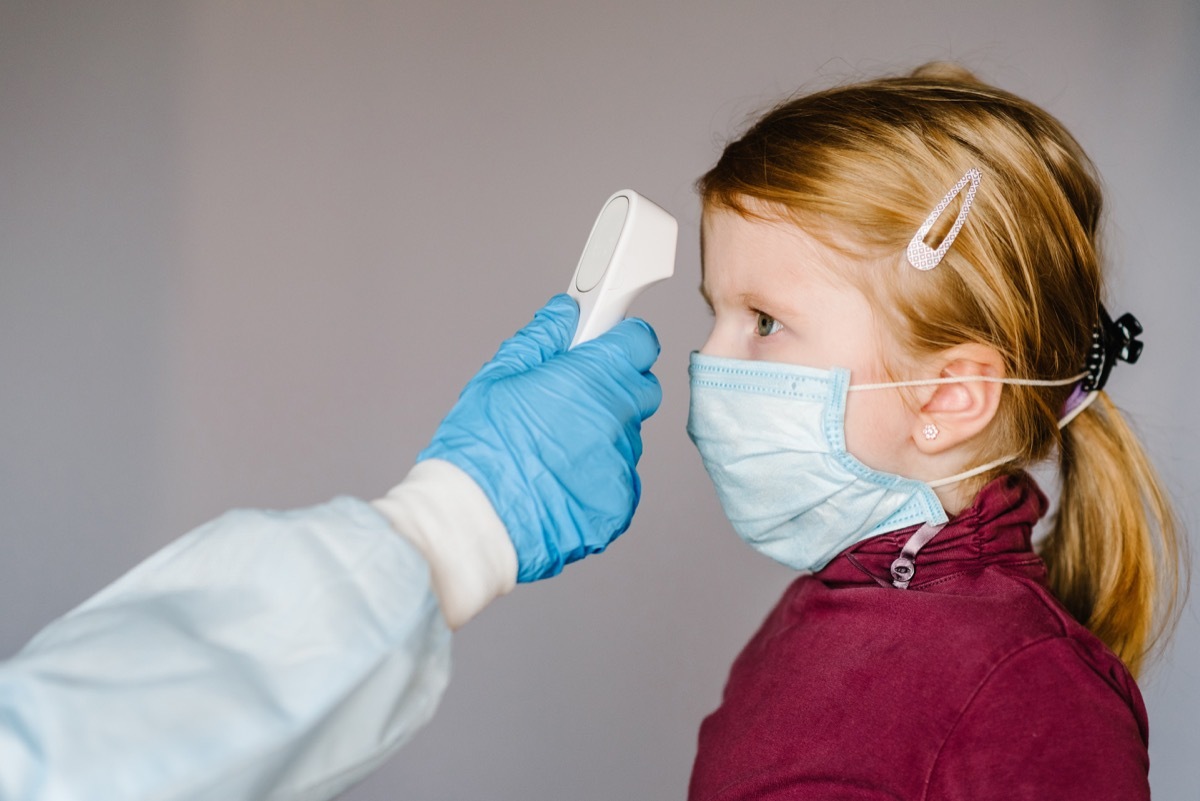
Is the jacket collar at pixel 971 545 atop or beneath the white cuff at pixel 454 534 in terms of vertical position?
beneath

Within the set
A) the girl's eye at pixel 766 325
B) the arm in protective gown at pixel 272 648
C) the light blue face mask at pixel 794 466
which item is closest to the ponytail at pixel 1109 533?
the light blue face mask at pixel 794 466

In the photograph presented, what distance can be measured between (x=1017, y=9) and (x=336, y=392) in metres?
1.64

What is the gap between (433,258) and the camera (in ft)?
6.84

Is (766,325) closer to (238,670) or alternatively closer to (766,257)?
(766,257)

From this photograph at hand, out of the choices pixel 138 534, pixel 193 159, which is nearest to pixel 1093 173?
pixel 193 159

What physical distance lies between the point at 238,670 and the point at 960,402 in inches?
30.8

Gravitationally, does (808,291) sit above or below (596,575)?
above

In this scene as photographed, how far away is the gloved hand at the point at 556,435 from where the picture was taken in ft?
2.82

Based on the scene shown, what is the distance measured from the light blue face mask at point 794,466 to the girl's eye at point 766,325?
48mm

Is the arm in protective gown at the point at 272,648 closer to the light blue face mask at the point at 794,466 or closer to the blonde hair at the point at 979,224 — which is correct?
the light blue face mask at the point at 794,466

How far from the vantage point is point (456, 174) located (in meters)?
2.08

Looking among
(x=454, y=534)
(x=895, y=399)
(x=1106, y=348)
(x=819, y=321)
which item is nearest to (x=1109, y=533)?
(x=1106, y=348)

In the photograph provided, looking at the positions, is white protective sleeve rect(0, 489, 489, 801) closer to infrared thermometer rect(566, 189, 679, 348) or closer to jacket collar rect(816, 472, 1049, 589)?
infrared thermometer rect(566, 189, 679, 348)

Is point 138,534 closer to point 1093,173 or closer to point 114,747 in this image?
point 114,747
